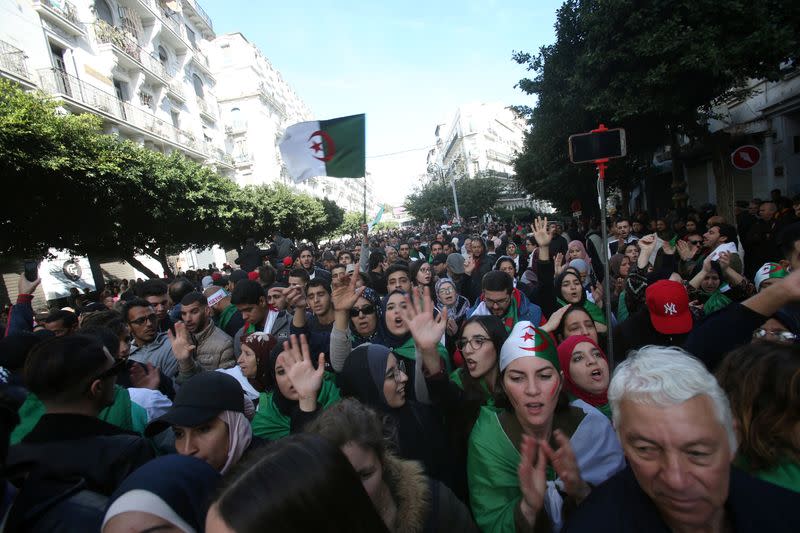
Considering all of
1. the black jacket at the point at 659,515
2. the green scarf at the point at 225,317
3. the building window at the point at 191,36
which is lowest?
the black jacket at the point at 659,515

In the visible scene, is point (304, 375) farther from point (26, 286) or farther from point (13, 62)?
point (13, 62)

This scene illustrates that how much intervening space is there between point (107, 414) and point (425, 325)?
178 centimetres

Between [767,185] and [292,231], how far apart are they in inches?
926

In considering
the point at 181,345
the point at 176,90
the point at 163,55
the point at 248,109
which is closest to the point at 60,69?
the point at 176,90

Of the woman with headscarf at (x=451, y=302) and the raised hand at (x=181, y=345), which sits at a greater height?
the raised hand at (x=181, y=345)

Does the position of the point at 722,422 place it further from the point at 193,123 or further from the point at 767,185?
the point at 193,123

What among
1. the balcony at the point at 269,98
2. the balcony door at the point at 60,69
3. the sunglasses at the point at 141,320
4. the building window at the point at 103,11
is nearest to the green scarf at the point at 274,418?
the sunglasses at the point at 141,320

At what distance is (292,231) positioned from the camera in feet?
90.1

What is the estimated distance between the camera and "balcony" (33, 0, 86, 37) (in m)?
16.1

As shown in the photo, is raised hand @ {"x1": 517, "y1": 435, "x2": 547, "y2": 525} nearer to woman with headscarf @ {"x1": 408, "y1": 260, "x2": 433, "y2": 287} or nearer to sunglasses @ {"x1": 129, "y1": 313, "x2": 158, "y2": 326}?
sunglasses @ {"x1": 129, "y1": 313, "x2": 158, "y2": 326}

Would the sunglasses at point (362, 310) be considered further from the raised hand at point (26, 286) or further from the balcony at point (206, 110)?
the balcony at point (206, 110)

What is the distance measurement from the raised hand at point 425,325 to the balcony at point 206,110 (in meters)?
32.7

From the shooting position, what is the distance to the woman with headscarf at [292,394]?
2.14 m

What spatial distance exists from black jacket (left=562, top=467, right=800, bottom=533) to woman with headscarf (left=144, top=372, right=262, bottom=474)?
1433mm
